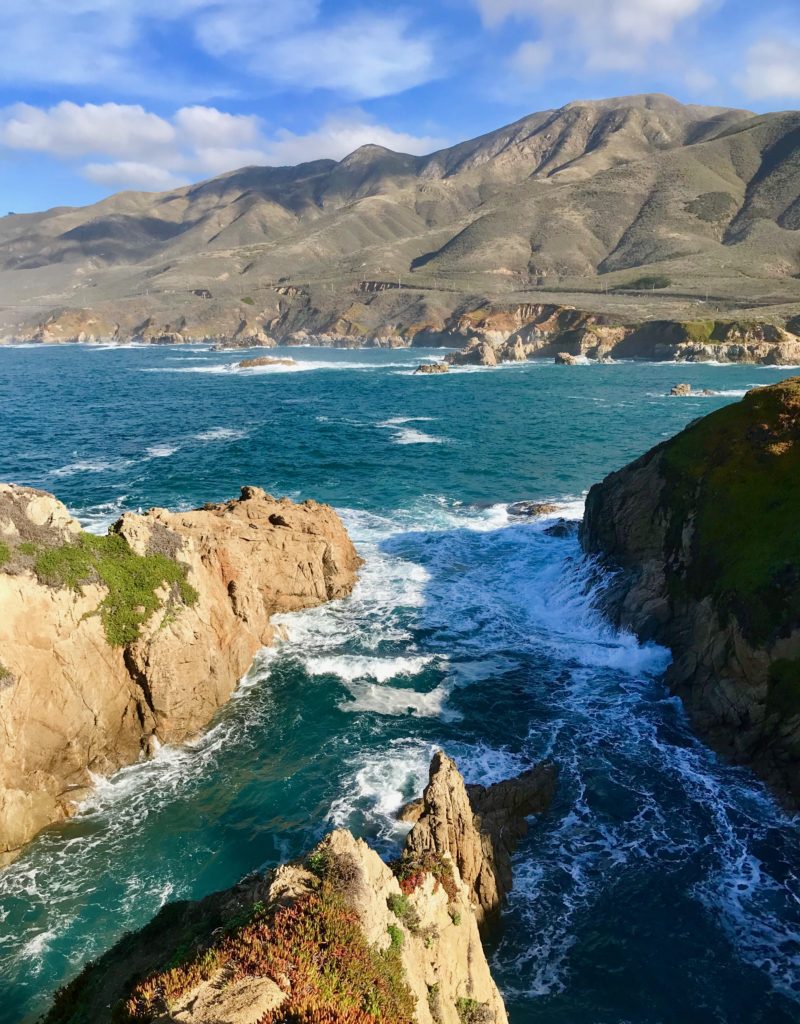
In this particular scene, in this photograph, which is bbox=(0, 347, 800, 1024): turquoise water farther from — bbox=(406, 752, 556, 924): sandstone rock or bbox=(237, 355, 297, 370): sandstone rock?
bbox=(237, 355, 297, 370): sandstone rock

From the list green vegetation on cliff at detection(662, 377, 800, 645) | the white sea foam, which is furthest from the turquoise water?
the white sea foam

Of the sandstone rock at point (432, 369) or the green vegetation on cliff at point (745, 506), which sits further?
the sandstone rock at point (432, 369)

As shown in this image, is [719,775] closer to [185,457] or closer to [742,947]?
[742,947]

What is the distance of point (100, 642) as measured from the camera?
2641 centimetres

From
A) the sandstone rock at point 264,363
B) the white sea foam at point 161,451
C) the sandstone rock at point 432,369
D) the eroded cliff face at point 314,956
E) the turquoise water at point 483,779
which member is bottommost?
the turquoise water at point 483,779

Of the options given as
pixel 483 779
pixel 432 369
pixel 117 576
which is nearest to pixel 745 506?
pixel 483 779

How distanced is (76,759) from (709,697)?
24675 millimetres

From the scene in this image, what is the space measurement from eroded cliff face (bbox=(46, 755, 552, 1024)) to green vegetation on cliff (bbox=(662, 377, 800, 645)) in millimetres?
17752

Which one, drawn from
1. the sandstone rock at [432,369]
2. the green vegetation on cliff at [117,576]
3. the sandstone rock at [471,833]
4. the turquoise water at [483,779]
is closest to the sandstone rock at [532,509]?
the turquoise water at [483,779]

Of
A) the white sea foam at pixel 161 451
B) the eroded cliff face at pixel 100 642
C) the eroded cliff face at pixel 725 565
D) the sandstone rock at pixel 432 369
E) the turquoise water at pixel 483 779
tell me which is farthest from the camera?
the sandstone rock at pixel 432 369

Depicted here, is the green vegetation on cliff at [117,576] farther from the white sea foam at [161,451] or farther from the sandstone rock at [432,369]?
the sandstone rock at [432,369]

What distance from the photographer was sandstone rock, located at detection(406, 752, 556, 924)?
A: 61.8 feet

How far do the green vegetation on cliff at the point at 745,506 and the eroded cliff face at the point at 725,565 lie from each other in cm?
6

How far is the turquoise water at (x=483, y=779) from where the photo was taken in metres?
17.7
